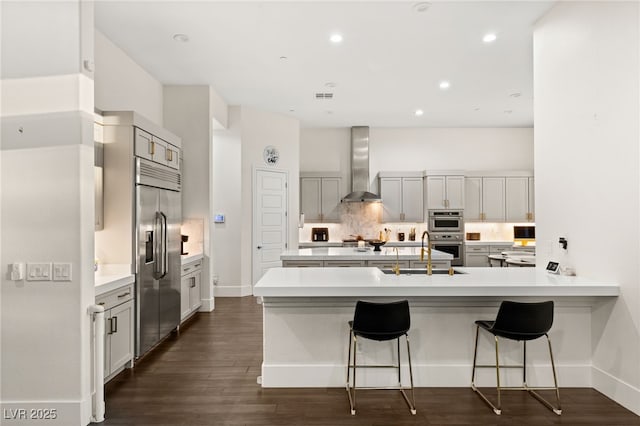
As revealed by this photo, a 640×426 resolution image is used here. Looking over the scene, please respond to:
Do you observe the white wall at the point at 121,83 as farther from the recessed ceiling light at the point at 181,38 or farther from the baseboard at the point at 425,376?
the baseboard at the point at 425,376

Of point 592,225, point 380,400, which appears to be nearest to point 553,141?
point 592,225

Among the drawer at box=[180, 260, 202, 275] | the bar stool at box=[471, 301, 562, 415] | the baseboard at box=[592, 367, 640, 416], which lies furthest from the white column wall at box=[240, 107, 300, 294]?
the baseboard at box=[592, 367, 640, 416]

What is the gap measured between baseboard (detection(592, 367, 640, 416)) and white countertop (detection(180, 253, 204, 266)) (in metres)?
4.50

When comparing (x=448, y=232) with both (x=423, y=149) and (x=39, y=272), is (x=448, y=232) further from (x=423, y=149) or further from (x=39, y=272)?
(x=39, y=272)

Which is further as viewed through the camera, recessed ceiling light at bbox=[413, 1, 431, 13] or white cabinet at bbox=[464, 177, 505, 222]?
white cabinet at bbox=[464, 177, 505, 222]

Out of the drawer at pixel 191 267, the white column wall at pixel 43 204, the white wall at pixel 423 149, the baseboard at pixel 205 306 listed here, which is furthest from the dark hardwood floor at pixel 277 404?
the white wall at pixel 423 149

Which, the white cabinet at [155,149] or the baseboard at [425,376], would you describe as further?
the white cabinet at [155,149]

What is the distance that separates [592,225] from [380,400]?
2.21 metres

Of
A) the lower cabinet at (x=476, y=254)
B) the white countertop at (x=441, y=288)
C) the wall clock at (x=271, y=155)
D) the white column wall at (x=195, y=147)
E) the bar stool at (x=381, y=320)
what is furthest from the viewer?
the lower cabinet at (x=476, y=254)

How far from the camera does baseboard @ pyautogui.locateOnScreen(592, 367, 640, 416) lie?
2766 mm

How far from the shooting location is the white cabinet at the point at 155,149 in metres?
3.94

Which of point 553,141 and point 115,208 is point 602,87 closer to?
point 553,141

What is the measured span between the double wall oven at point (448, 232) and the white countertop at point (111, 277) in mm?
6000

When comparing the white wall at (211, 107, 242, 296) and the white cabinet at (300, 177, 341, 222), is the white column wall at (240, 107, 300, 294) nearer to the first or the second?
the white wall at (211, 107, 242, 296)
